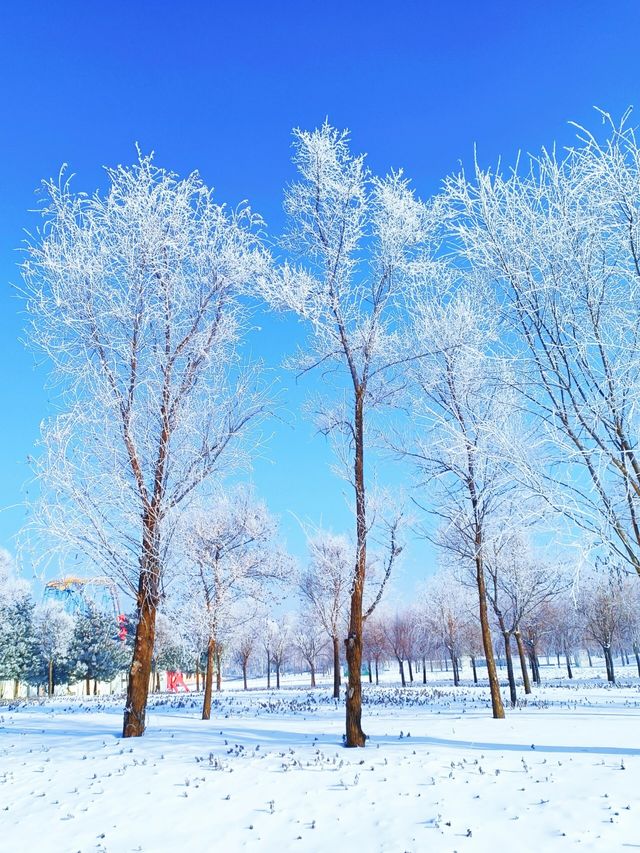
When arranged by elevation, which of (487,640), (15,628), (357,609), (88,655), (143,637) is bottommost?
(88,655)

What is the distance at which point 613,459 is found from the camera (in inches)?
260

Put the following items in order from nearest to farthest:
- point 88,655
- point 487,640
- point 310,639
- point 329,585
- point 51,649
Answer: point 487,640
point 329,585
point 88,655
point 51,649
point 310,639

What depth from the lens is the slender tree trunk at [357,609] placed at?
31.8 ft

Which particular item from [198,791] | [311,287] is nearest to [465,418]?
[311,287]

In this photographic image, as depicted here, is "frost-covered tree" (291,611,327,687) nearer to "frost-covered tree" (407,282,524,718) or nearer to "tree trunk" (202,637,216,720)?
"tree trunk" (202,637,216,720)

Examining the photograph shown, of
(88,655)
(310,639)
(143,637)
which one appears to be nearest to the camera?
(143,637)

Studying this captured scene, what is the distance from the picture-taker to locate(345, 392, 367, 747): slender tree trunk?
9695mm

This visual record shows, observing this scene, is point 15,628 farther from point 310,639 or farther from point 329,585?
point 329,585

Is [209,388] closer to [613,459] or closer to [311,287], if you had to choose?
[311,287]

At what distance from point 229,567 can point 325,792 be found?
1151 centimetres

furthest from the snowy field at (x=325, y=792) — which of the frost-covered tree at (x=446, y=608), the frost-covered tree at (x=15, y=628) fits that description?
the frost-covered tree at (x=15, y=628)

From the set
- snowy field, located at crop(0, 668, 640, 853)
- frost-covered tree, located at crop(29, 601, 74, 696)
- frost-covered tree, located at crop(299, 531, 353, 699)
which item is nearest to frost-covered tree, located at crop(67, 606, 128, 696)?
frost-covered tree, located at crop(29, 601, 74, 696)

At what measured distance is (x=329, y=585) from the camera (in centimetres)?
2972

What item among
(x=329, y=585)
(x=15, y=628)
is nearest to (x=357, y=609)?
(x=329, y=585)
